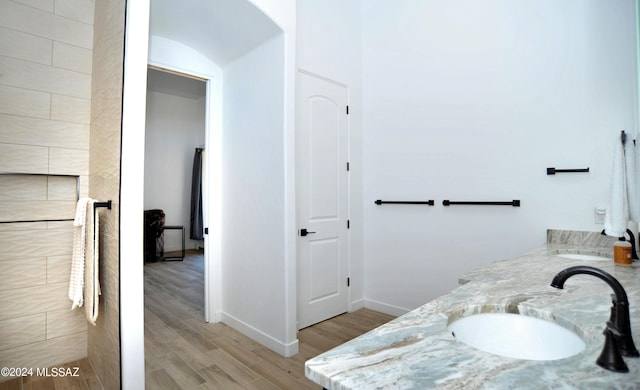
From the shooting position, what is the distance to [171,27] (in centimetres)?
274

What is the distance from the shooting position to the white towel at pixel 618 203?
1.77m

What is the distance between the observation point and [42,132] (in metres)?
2.30

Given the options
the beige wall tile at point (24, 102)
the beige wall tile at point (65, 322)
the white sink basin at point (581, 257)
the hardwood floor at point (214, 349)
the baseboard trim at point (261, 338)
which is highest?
the beige wall tile at point (24, 102)

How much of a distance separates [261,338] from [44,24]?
2.91 m

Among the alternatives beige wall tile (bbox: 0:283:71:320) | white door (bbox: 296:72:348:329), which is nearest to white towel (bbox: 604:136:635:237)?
white door (bbox: 296:72:348:329)

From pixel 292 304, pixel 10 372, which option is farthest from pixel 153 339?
pixel 292 304

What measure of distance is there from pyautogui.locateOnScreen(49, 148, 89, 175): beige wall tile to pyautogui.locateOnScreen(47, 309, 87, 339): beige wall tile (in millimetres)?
1038

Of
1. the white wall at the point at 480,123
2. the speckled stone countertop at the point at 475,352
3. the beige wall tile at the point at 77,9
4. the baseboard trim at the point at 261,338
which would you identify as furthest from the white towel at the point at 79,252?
the white wall at the point at 480,123

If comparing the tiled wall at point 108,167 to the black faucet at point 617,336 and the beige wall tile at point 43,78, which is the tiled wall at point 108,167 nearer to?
the beige wall tile at point 43,78

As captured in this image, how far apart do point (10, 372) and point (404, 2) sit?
178 inches

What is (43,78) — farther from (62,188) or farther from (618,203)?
(618,203)

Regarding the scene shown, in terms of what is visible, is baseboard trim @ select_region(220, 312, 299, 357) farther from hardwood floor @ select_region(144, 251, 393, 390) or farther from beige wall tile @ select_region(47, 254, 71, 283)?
beige wall tile @ select_region(47, 254, 71, 283)

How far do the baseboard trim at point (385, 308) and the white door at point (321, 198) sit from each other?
0.31m

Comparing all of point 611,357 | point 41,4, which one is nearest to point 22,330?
point 41,4
